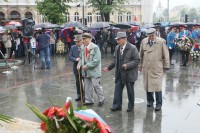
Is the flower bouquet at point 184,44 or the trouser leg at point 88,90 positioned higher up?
the flower bouquet at point 184,44

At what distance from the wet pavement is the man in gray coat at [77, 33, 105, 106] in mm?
330

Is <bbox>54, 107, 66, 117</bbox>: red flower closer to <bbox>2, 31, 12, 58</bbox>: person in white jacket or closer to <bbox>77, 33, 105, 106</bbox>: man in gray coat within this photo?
<bbox>77, 33, 105, 106</bbox>: man in gray coat

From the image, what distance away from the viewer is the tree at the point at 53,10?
24375mm

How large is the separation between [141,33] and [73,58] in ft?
41.6

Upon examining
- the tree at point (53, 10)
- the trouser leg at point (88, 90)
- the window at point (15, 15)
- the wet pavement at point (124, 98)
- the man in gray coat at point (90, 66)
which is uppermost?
the window at point (15, 15)

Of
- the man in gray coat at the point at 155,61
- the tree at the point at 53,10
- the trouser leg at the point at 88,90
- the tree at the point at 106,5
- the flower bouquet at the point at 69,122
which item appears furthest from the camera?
the tree at the point at 106,5

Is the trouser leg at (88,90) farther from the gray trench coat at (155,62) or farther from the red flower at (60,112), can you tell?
the red flower at (60,112)

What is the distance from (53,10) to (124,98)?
1808 centimetres

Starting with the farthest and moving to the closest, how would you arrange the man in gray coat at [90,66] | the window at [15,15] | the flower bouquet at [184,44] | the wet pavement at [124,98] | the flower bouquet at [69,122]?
1. the window at [15,15]
2. the flower bouquet at [184,44]
3. the man in gray coat at [90,66]
4. the wet pavement at [124,98]
5. the flower bouquet at [69,122]

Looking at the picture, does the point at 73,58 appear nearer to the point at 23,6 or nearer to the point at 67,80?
the point at 67,80

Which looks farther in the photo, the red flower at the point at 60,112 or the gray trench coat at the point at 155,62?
the gray trench coat at the point at 155,62

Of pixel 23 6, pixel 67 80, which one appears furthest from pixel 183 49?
pixel 23 6

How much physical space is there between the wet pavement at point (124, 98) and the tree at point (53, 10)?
12379mm

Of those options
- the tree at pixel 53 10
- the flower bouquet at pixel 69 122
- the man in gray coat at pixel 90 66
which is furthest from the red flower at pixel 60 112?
the tree at pixel 53 10
